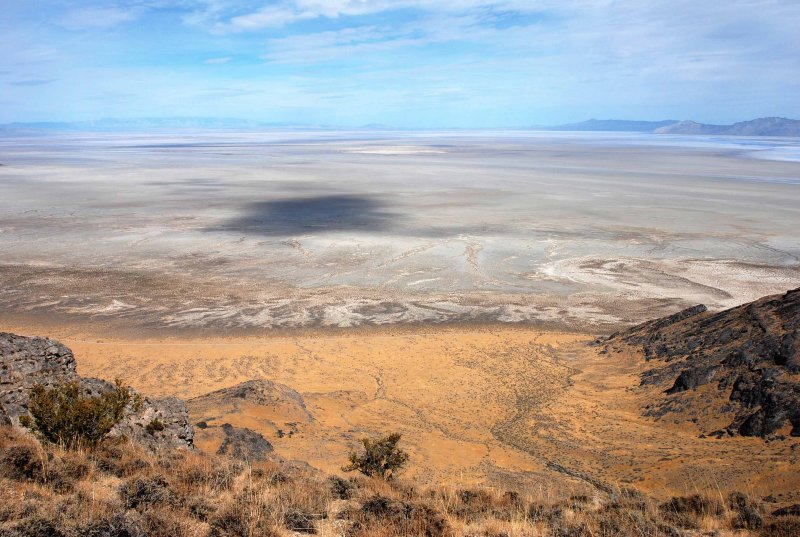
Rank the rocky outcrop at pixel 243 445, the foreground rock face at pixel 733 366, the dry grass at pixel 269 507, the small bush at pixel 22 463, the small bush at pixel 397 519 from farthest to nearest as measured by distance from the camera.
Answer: the foreground rock face at pixel 733 366
the rocky outcrop at pixel 243 445
the small bush at pixel 22 463
the small bush at pixel 397 519
the dry grass at pixel 269 507

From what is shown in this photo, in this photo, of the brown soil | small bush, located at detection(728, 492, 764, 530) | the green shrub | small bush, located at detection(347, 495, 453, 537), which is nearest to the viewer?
small bush, located at detection(347, 495, 453, 537)

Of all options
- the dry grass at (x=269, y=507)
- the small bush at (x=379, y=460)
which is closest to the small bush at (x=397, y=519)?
the dry grass at (x=269, y=507)

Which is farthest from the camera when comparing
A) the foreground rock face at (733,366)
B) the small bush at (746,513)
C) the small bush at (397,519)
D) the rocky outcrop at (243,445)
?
the foreground rock face at (733,366)

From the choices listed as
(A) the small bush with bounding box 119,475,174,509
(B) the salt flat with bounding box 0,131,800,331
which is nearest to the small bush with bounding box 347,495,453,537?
(A) the small bush with bounding box 119,475,174,509

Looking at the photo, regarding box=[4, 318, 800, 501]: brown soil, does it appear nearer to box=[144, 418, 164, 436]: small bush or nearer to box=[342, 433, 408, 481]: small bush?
box=[342, 433, 408, 481]: small bush

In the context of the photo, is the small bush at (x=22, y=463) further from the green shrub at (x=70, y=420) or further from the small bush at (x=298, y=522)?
the small bush at (x=298, y=522)

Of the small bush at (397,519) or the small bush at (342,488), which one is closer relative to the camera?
the small bush at (397,519)
